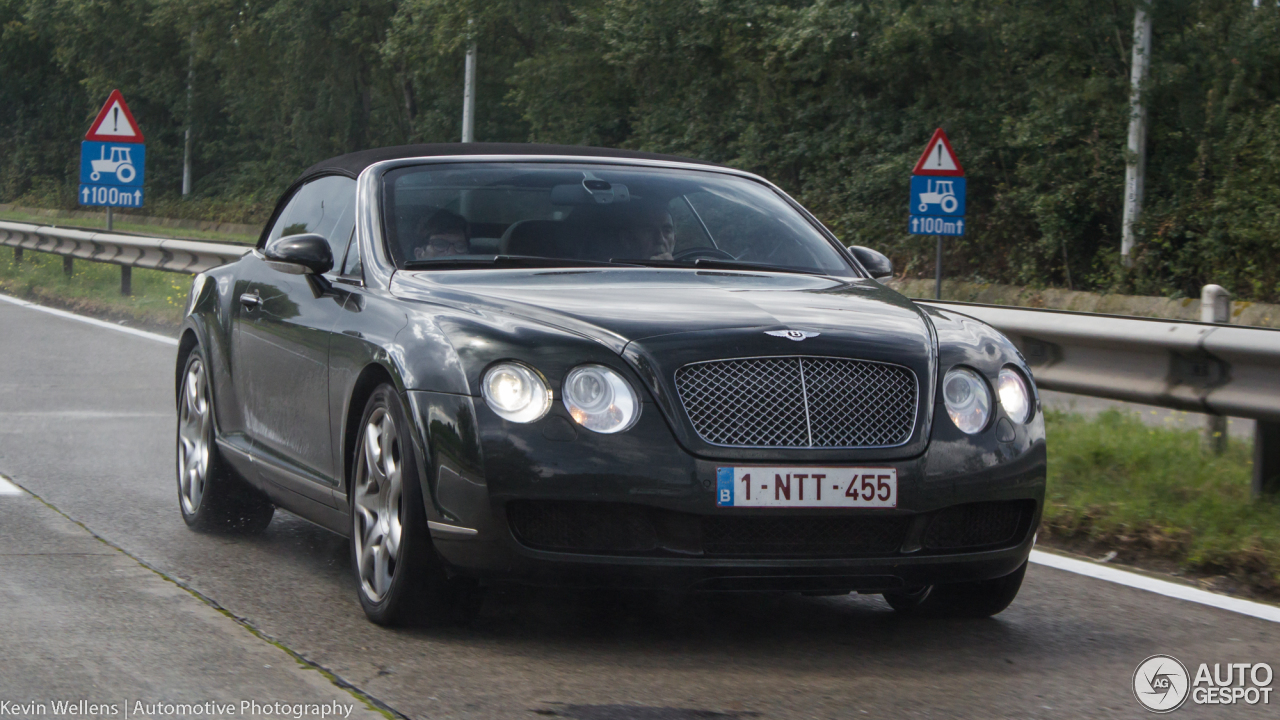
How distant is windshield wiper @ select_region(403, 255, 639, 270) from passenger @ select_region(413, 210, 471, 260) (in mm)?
46

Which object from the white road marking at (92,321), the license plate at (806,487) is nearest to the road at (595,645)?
the license plate at (806,487)

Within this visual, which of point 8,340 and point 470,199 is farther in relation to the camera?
point 8,340

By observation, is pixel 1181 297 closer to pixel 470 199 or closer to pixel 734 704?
pixel 470 199

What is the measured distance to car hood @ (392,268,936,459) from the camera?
463 centimetres

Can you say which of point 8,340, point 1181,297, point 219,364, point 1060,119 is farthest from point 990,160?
point 219,364

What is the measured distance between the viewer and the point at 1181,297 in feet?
71.3

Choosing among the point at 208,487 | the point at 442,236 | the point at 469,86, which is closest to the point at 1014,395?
the point at 442,236

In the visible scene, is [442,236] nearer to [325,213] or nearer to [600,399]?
[325,213]

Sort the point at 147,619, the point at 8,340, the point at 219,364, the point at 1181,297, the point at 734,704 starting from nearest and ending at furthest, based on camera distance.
→ 1. the point at 734,704
2. the point at 147,619
3. the point at 219,364
4. the point at 8,340
5. the point at 1181,297

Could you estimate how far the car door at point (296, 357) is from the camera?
5.60 meters

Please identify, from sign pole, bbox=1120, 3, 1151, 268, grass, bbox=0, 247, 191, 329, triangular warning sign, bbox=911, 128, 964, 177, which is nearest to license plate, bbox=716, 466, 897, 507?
grass, bbox=0, 247, 191, 329

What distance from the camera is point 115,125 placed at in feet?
66.1

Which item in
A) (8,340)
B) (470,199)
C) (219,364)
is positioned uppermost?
(470,199)

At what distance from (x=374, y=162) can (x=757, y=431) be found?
2.16 meters
